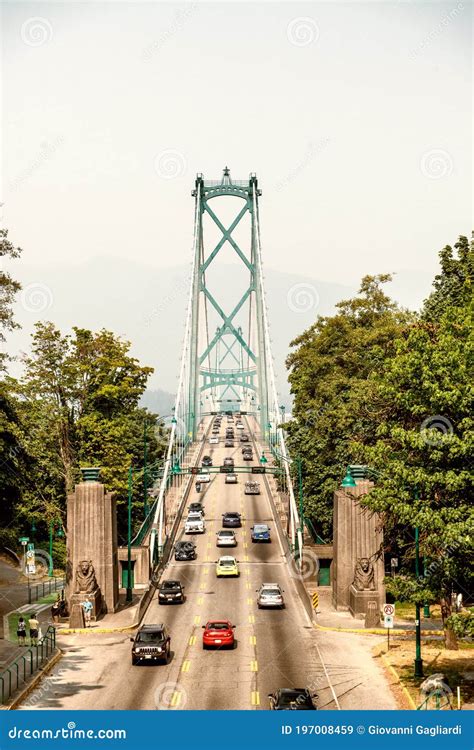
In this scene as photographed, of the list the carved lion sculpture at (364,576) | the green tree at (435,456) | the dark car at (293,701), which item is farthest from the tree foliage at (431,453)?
the carved lion sculpture at (364,576)

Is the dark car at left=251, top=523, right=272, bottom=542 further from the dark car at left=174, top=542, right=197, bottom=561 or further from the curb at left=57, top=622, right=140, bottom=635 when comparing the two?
the curb at left=57, top=622, right=140, bottom=635

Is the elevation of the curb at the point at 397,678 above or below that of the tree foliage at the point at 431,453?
below

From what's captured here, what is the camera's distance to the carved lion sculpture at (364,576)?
51750 millimetres

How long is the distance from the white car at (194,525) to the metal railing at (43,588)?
44.6 ft

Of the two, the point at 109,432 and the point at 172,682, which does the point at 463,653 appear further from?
the point at 109,432

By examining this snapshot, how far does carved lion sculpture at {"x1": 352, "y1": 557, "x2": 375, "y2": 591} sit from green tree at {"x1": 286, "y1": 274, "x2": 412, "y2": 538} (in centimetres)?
700

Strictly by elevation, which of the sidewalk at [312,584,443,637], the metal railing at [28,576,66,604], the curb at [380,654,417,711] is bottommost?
the metal railing at [28,576,66,604]

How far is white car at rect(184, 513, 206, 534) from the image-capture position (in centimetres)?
8450

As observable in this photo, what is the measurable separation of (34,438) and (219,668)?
35051 mm

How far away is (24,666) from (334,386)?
37503 millimetres

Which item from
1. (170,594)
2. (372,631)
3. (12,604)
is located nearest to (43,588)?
(12,604)

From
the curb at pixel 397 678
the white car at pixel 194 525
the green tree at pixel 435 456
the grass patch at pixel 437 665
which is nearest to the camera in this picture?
the green tree at pixel 435 456

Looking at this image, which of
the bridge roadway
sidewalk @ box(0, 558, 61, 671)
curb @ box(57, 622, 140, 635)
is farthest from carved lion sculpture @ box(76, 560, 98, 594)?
the bridge roadway

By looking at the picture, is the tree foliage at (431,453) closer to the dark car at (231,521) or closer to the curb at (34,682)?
the curb at (34,682)
